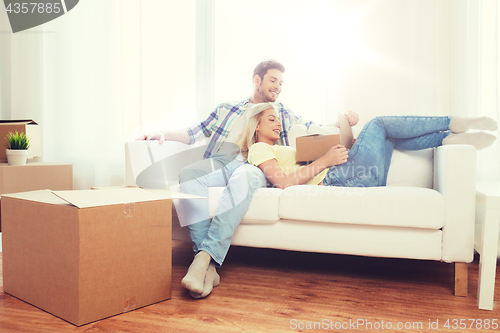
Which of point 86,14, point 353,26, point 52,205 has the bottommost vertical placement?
point 52,205

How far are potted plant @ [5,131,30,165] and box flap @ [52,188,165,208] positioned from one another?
1.28m

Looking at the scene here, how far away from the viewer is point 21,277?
45.4 inches

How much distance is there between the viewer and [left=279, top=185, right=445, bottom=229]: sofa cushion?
4.22 feet

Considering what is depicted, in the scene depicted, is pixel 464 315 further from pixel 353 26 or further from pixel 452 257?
pixel 353 26

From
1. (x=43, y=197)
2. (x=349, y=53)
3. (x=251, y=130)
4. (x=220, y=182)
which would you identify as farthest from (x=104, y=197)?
(x=349, y=53)

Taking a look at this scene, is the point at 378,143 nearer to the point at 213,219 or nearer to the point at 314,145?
the point at 314,145

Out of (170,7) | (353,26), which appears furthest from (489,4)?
(170,7)

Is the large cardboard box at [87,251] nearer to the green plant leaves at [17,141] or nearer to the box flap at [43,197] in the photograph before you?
the box flap at [43,197]

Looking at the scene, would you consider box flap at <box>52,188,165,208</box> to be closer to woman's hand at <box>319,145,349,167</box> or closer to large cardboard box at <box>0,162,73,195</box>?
woman's hand at <box>319,145,349,167</box>

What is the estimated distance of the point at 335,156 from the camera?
5.10ft

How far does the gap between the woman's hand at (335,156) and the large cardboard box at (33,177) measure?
161 centimetres

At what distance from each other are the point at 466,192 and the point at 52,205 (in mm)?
1369

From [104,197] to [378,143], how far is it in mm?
1153

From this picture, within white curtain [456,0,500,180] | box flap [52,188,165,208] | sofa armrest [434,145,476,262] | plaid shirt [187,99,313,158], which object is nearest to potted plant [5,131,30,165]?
plaid shirt [187,99,313,158]
